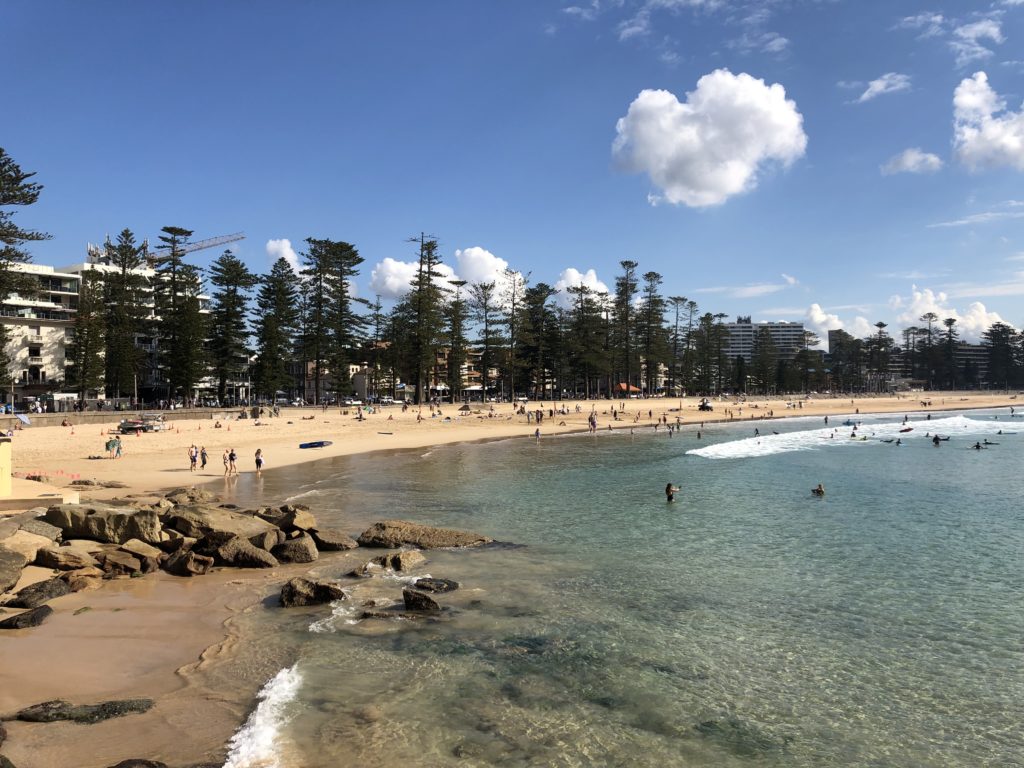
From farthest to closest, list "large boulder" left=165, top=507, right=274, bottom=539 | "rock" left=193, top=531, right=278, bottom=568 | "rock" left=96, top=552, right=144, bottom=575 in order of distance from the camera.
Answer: "large boulder" left=165, top=507, right=274, bottom=539, "rock" left=193, top=531, right=278, bottom=568, "rock" left=96, top=552, right=144, bottom=575

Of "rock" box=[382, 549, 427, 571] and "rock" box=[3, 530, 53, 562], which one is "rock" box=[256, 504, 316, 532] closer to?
"rock" box=[382, 549, 427, 571]

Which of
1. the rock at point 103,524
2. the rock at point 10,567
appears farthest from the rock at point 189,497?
the rock at point 10,567

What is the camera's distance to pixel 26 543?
12.3 meters

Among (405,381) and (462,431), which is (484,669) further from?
(405,381)

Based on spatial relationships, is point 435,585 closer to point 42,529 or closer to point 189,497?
point 42,529

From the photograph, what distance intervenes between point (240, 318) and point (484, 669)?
59208 millimetres

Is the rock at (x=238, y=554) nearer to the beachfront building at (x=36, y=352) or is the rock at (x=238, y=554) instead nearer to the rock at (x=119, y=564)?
the rock at (x=119, y=564)

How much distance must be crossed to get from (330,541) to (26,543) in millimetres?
6151

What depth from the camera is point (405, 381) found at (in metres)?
95.7

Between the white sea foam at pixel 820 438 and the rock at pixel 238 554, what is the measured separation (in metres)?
29.7

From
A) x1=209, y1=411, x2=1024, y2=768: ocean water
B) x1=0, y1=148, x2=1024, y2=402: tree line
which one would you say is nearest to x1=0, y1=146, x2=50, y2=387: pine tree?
x1=0, y1=148, x2=1024, y2=402: tree line

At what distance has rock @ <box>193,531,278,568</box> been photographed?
13.9m

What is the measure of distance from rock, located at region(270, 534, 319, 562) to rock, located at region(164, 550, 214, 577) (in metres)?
1.56

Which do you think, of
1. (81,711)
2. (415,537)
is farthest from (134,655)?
(415,537)
